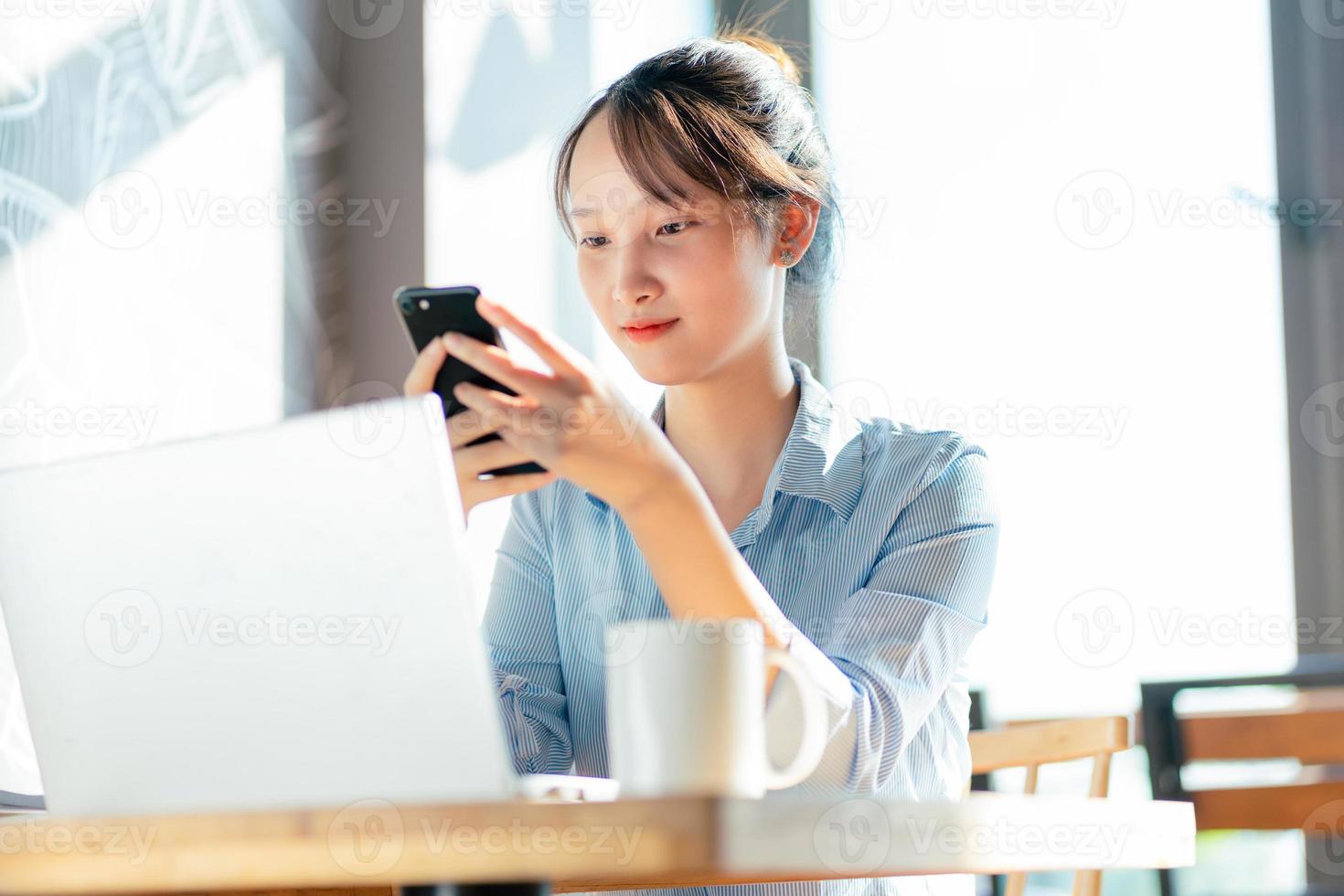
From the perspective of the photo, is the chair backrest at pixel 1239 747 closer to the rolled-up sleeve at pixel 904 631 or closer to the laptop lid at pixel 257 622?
the rolled-up sleeve at pixel 904 631

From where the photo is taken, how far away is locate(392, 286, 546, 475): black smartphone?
78 centimetres

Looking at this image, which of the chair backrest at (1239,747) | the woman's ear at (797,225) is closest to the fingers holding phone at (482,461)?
the woman's ear at (797,225)

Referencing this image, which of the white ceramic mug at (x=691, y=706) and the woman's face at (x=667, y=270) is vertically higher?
the woman's face at (x=667, y=270)

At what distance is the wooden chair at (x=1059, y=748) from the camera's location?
3.74ft

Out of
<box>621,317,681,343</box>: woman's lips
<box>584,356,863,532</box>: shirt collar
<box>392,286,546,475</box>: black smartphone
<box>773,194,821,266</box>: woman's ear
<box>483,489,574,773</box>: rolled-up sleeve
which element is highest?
<box>773,194,821,266</box>: woman's ear

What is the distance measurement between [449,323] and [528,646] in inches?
19.6

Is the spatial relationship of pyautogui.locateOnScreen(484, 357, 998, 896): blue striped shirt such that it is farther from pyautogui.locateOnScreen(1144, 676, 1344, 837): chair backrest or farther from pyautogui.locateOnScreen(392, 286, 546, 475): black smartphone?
pyautogui.locateOnScreen(1144, 676, 1344, 837): chair backrest

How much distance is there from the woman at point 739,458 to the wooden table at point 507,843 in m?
0.38

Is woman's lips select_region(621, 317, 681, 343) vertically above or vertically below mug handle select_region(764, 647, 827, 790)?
above

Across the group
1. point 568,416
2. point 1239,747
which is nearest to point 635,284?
point 568,416

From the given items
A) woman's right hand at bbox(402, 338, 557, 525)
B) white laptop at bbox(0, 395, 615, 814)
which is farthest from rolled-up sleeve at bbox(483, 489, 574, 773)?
white laptop at bbox(0, 395, 615, 814)

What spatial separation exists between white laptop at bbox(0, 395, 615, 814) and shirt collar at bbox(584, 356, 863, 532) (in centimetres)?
58

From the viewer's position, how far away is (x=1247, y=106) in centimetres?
212

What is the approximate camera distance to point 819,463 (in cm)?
124
